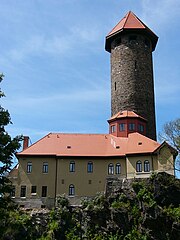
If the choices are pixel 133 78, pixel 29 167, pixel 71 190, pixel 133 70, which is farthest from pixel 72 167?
pixel 133 70

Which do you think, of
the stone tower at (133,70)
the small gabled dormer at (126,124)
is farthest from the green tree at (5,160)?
the stone tower at (133,70)

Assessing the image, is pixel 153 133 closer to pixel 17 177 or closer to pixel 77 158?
pixel 77 158

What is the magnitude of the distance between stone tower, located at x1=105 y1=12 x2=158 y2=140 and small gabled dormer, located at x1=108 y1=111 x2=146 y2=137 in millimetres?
1665

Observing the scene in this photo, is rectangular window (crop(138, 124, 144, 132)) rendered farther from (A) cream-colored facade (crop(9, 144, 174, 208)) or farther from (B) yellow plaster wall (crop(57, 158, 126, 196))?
(B) yellow plaster wall (crop(57, 158, 126, 196))

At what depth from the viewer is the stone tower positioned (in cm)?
5266

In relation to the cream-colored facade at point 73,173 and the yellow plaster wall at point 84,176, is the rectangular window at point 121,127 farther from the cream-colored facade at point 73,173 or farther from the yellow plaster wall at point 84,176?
the yellow plaster wall at point 84,176

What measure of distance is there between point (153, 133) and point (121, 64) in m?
10.2

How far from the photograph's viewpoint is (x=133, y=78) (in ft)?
175

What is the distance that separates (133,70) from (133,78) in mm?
1120

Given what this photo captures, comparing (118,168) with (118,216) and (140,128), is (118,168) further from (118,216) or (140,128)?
(118,216)

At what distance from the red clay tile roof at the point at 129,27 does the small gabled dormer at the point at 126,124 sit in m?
11.7

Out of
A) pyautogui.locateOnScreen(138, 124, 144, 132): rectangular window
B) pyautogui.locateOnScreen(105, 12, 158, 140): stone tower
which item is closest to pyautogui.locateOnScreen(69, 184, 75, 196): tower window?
pyautogui.locateOnScreen(138, 124, 144, 132): rectangular window

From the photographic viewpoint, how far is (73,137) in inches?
1892

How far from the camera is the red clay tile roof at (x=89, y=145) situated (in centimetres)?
4422
